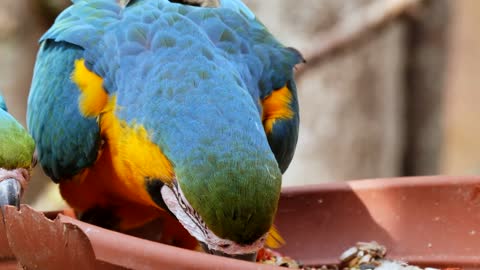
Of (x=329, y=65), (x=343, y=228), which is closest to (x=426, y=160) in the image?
(x=329, y=65)

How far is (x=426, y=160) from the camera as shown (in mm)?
6559

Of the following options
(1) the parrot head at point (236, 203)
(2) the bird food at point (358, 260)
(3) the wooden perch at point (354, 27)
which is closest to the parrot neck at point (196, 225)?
(1) the parrot head at point (236, 203)

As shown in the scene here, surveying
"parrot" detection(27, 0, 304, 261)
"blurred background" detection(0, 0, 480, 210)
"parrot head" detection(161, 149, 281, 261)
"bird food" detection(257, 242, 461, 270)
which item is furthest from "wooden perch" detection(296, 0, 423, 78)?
"parrot head" detection(161, 149, 281, 261)

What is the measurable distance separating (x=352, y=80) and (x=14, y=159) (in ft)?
9.47

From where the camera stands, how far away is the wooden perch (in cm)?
500

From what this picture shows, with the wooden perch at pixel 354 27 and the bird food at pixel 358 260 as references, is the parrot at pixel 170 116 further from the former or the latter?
the wooden perch at pixel 354 27

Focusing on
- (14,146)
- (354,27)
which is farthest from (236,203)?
(354,27)

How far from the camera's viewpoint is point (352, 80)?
5336 mm

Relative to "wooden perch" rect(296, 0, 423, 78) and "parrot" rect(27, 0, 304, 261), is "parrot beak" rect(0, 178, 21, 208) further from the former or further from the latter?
"wooden perch" rect(296, 0, 423, 78)

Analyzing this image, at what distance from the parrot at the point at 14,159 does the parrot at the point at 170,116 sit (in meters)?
0.16

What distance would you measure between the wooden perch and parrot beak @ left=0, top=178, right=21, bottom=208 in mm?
2309

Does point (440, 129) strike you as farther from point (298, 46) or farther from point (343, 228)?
point (343, 228)

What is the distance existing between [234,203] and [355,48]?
3.12m

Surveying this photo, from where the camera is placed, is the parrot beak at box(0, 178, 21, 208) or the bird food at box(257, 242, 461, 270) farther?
the bird food at box(257, 242, 461, 270)
